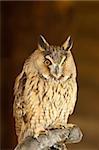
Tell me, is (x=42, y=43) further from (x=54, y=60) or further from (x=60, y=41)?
(x=60, y=41)

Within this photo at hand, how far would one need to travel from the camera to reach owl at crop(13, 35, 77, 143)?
114 cm

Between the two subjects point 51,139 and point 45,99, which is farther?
point 45,99

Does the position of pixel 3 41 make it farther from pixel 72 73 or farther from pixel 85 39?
pixel 72 73

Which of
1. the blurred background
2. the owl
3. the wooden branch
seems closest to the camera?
the wooden branch

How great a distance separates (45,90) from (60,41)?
1769 millimetres

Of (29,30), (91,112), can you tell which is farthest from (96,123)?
(29,30)

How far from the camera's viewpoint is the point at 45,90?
3.91ft

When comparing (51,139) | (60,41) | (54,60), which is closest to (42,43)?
(54,60)

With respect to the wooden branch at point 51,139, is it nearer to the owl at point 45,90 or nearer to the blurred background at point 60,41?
the owl at point 45,90

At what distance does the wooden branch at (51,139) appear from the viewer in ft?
3.37

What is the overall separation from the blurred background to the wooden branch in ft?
5.83

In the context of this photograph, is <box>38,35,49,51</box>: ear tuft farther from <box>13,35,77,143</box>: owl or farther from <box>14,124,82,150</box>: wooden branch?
<box>14,124,82,150</box>: wooden branch

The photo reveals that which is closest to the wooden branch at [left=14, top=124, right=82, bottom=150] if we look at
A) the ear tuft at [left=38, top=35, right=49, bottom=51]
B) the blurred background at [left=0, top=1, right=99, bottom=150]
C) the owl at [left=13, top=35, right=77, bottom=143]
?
the owl at [left=13, top=35, right=77, bottom=143]

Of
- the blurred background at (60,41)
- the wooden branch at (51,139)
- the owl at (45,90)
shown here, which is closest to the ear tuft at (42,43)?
the owl at (45,90)
